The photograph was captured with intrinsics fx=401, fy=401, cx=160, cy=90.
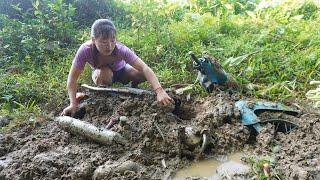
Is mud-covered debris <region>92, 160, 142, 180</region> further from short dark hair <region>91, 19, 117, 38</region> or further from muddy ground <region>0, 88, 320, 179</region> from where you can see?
short dark hair <region>91, 19, 117, 38</region>

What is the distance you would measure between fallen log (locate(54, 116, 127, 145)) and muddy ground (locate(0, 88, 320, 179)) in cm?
5

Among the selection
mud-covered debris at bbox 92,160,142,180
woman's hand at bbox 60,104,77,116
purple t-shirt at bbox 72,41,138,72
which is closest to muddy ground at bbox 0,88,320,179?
mud-covered debris at bbox 92,160,142,180

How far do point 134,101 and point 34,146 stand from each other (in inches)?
37.8

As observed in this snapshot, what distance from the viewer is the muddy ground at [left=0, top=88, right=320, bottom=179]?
A: 9.55ft

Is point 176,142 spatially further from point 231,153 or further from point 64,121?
point 64,121

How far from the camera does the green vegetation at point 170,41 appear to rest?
14.3 feet

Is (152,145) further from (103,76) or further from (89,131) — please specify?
(103,76)

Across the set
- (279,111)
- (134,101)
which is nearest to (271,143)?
(279,111)

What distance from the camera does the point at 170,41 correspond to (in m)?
5.15

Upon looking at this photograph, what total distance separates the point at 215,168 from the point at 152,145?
528 mm

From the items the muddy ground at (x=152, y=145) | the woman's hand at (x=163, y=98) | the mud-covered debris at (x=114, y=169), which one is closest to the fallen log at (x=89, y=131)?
the muddy ground at (x=152, y=145)

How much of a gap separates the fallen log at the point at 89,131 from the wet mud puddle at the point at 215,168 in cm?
58

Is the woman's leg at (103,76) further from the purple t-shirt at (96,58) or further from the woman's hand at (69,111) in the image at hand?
the woman's hand at (69,111)

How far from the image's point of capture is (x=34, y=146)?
3.35 meters
